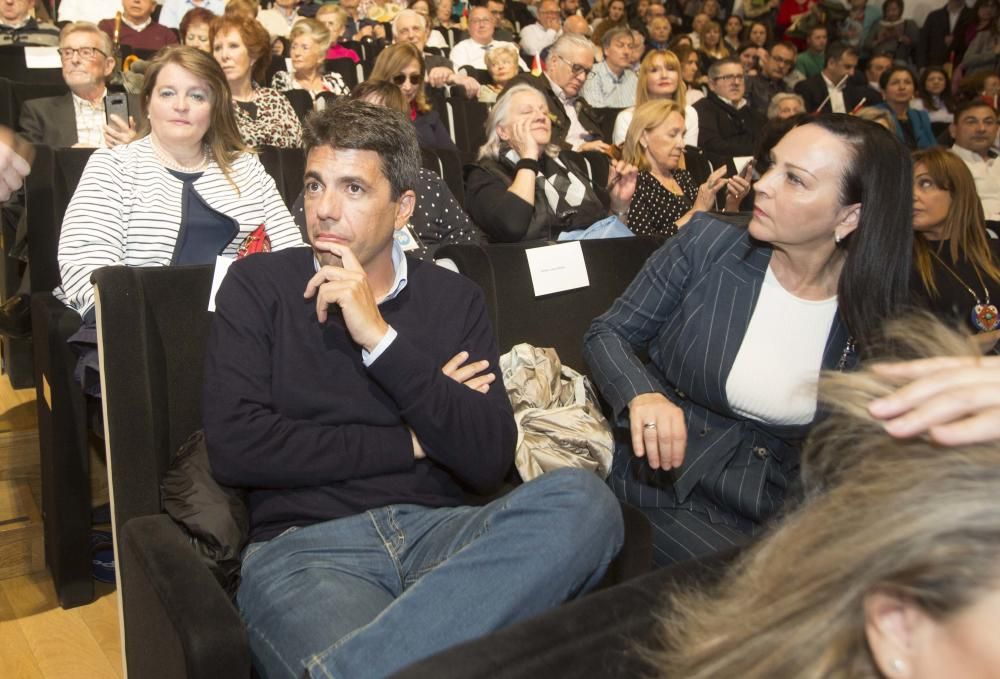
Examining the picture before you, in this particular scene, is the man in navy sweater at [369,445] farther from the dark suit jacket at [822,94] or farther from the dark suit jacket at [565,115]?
the dark suit jacket at [822,94]

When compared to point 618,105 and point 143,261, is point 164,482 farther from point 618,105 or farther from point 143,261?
point 618,105

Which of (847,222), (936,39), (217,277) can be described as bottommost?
(217,277)

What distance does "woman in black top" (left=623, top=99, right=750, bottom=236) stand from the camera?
364cm

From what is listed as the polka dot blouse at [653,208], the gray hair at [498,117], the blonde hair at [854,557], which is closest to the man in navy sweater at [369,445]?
the blonde hair at [854,557]

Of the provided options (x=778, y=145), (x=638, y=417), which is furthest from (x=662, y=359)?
(x=778, y=145)

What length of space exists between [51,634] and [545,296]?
151cm

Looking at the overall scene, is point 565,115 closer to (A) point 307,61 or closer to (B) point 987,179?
(A) point 307,61

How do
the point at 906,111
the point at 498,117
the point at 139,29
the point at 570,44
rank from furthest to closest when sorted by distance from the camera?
the point at 906,111 < the point at 139,29 < the point at 570,44 < the point at 498,117

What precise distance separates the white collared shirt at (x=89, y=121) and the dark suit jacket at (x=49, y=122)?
0.06 feet

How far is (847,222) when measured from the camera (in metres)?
1.86

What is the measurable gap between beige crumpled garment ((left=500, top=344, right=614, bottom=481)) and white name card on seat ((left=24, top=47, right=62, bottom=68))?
3493mm

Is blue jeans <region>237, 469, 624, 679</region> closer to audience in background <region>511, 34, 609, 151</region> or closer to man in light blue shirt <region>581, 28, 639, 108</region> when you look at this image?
audience in background <region>511, 34, 609, 151</region>

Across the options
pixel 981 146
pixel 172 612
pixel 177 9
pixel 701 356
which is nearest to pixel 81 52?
pixel 177 9

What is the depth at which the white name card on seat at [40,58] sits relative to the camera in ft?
14.2
